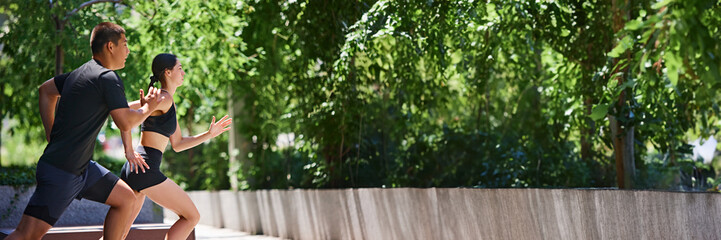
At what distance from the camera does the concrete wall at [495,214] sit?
5.59 m

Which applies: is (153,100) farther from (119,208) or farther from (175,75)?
(175,75)

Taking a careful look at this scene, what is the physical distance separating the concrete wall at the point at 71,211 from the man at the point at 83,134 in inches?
216

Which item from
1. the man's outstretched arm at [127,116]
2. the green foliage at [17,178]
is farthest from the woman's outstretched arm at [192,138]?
the green foliage at [17,178]

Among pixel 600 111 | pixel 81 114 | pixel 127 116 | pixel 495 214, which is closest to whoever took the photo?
pixel 81 114

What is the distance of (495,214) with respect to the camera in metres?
7.57

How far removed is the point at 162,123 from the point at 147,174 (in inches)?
13.7

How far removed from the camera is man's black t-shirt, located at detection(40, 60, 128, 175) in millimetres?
4918

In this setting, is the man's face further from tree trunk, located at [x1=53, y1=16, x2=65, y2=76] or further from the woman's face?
tree trunk, located at [x1=53, y1=16, x2=65, y2=76]

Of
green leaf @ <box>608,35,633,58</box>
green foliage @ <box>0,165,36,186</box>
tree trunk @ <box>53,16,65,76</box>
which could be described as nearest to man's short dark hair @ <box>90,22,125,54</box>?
green leaf @ <box>608,35,633,58</box>

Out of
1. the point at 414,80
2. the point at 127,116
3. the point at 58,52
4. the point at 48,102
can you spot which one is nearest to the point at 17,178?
the point at 58,52

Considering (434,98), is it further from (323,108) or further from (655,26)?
(655,26)

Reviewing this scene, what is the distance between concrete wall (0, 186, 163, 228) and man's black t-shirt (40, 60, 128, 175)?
5788 mm

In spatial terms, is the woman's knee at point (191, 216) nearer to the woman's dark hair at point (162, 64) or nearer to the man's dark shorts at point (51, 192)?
the woman's dark hair at point (162, 64)

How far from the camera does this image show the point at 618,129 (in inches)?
378
